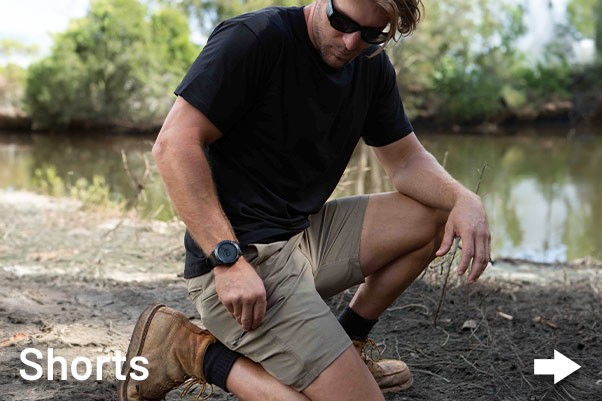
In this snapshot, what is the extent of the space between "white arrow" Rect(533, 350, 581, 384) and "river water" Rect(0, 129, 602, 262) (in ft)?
3.09

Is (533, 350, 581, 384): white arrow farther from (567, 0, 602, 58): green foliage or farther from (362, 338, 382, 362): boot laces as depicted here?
(567, 0, 602, 58): green foliage

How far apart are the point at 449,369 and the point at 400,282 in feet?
1.74

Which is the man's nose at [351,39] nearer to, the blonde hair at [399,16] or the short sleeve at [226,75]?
the blonde hair at [399,16]

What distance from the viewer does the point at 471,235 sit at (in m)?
2.38

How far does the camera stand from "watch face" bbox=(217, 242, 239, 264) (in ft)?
6.62

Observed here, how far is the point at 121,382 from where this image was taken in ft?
7.93

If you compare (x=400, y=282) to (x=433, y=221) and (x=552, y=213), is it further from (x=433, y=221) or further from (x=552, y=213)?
(x=552, y=213)

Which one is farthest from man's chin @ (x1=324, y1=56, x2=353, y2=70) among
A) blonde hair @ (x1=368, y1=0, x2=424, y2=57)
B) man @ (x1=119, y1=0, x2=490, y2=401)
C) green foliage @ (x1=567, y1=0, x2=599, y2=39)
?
green foliage @ (x1=567, y1=0, x2=599, y2=39)

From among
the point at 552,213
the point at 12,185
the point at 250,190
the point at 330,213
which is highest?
Result: the point at 250,190

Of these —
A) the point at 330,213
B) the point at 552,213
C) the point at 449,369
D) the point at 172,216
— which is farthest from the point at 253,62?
the point at 552,213

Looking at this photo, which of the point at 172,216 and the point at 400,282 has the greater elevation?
the point at 400,282

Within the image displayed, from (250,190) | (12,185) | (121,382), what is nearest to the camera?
(250,190)

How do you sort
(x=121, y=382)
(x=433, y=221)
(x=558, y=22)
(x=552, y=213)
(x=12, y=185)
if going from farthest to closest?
(x=558, y=22) → (x=12, y=185) → (x=552, y=213) → (x=433, y=221) → (x=121, y=382)

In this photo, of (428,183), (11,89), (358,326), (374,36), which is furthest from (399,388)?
(11,89)
